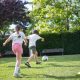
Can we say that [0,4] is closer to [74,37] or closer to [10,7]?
[10,7]

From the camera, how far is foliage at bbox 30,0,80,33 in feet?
156

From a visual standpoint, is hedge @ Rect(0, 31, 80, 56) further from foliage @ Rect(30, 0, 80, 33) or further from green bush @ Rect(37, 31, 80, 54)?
foliage @ Rect(30, 0, 80, 33)

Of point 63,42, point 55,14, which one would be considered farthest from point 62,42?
point 55,14

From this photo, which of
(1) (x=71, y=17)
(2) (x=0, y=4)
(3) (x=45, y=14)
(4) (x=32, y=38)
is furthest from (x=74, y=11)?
(4) (x=32, y=38)

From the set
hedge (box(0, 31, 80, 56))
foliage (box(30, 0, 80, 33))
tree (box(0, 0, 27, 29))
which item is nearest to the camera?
tree (box(0, 0, 27, 29))

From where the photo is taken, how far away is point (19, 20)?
42.5 metres

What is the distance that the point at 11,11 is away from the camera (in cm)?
3966

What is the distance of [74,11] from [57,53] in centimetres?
964

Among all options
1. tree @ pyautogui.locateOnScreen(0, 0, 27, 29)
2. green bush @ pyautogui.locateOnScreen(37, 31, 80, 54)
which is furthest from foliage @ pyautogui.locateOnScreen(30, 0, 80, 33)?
green bush @ pyautogui.locateOnScreen(37, 31, 80, 54)

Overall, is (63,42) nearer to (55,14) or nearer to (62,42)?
(62,42)

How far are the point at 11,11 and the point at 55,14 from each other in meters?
10.1

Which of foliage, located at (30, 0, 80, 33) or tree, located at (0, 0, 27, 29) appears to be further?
foliage, located at (30, 0, 80, 33)

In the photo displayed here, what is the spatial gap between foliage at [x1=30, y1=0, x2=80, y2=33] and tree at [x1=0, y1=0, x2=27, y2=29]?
238 inches

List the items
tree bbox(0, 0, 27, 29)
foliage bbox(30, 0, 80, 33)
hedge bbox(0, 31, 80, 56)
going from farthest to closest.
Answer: foliage bbox(30, 0, 80, 33) → hedge bbox(0, 31, 80, 56) → tree bbox(0, 0, 27, 29)
